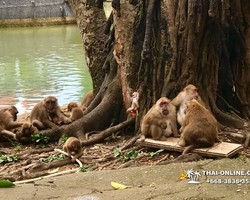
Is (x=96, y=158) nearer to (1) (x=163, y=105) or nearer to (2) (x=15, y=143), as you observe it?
(1) (x=163, y=105)

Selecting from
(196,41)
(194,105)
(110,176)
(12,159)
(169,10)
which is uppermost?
(169,10)

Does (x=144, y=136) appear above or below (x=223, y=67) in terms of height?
below

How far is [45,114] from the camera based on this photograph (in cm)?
827

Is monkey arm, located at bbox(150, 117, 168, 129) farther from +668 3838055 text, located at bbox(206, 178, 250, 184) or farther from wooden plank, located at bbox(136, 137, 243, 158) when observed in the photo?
+668 3838055 text, located at bbox(206, 178, 250, 184)

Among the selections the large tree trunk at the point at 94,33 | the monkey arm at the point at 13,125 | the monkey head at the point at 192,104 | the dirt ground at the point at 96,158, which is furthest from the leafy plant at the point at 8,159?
the monkey head at the point at 192,104

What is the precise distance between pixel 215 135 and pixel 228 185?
1.44 meters

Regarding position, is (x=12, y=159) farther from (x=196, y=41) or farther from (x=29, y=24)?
(x=29, y=24)

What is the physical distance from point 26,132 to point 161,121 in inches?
110

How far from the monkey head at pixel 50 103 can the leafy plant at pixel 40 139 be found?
2.48 ft

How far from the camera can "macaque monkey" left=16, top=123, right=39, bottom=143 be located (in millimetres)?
7746

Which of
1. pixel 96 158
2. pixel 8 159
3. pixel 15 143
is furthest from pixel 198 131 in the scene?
pixel 15 143

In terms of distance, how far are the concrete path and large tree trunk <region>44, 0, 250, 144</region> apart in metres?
1.75

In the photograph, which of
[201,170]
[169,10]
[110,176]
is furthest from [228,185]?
[169,10]

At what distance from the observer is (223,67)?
7207 millimetres
